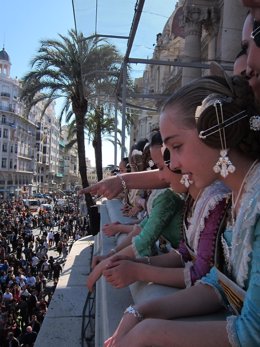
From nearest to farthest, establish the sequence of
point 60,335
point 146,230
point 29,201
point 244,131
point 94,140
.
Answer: point 244,131
point 146,230
point 60,335
point 94,140
point 29,201

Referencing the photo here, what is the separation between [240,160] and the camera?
1.45 meters

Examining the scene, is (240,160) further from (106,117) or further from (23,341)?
(106,117)

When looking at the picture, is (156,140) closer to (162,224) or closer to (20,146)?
(162,224)

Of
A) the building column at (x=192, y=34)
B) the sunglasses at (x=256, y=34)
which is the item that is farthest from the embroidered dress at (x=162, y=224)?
the building column at (x=192, y=34)

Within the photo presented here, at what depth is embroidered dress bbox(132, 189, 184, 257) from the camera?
243 cm

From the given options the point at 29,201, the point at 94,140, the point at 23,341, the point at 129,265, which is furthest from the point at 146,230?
the point at 29,201

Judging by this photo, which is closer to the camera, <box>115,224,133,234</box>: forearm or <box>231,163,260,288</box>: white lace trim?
<box>231,163,260,288</box>: white lace trim

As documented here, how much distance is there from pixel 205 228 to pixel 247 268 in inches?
21.4

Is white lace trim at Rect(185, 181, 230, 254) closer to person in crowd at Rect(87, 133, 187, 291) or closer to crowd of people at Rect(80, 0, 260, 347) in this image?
crowd of people at Rect(80, 0, 260, 347)

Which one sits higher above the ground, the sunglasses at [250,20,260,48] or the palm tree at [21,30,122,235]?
the palm tree at [21,30,122,235]

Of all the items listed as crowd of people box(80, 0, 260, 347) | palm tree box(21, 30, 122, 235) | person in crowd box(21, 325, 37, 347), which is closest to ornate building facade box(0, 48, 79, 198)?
palm tree box(21, 30, 122, 235)

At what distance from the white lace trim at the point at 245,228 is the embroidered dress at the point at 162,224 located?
41.5 inches

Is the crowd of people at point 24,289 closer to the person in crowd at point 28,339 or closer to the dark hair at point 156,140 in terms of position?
the person in crowd at point 28,339

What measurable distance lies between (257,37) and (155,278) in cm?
117
